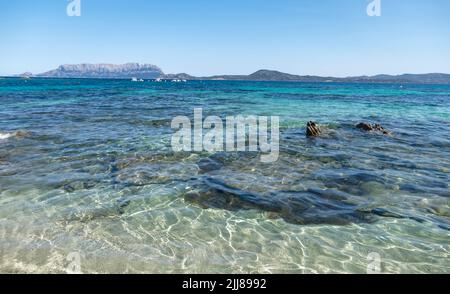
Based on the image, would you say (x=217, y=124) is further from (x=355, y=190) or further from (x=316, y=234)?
(x=316, y=234)

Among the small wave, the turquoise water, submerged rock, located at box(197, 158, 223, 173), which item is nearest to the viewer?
the turquoise water

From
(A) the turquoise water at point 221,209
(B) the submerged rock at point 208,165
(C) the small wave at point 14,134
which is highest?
(C) the small wave at point 14,134

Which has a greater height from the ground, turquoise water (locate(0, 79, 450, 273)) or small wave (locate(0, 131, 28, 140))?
small wave (locate(0, 131, 28, 140))

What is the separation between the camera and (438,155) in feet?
54.2

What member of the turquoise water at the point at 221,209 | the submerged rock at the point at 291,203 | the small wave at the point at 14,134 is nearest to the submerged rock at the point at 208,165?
the turquoise water at the point at 221,209

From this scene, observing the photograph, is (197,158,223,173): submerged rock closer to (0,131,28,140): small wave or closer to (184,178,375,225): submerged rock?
(184,178,375,225): submerged rock

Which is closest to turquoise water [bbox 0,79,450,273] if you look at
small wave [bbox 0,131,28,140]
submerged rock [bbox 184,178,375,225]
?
submerged rock [bbox 184,178,375,225]

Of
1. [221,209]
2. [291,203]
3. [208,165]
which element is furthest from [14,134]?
[291,203]

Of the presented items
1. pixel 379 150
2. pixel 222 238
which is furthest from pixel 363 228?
pixel 379 150

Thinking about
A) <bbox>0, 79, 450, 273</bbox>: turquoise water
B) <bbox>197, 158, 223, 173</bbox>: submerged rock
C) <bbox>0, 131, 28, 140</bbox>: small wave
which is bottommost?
<bbox>0, 79, 450, 273</bbox>: turquoise water

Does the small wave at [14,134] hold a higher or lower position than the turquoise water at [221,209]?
higher

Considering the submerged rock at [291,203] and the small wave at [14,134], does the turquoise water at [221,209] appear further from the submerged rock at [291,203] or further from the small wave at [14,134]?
the small wave at [14,134]

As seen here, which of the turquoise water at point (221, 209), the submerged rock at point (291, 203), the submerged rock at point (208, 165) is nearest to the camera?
the turquoise water at point (221, 209)

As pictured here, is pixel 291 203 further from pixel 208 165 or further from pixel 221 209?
pixel 208 165
